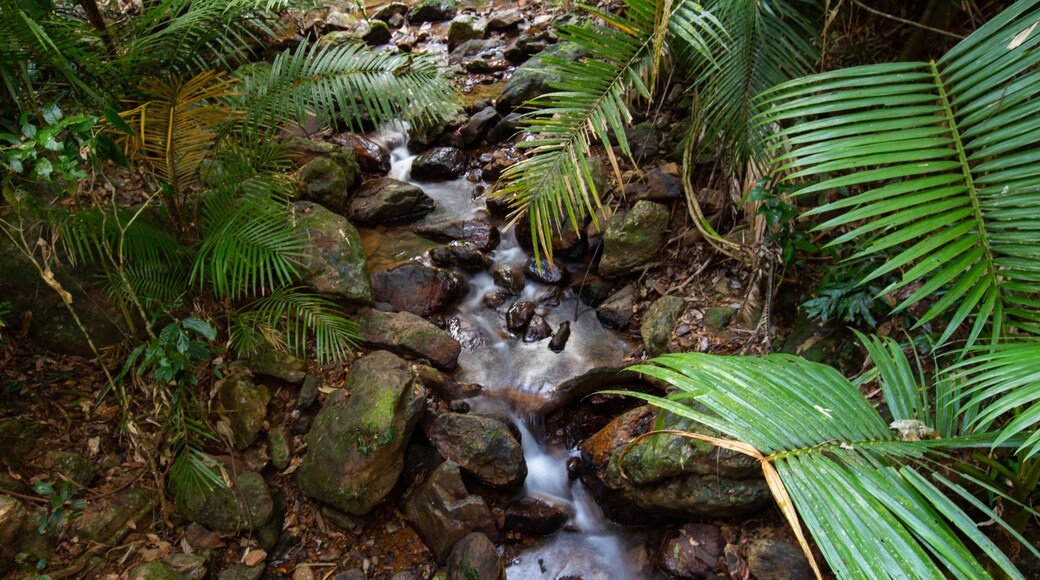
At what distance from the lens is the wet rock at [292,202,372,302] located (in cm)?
320

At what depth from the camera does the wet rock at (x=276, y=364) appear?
9.61ft

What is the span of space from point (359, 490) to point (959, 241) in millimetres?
2361

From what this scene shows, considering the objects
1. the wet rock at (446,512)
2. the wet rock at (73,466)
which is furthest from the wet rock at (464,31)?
the wet rock at (73,466)

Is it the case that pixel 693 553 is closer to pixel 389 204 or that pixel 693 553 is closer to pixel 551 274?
pixel 551 274

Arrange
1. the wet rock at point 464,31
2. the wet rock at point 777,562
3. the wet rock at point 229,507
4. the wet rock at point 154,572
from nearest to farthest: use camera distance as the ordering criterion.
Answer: the wet rock at point 777,562 < the wet rock at point 154,572 < the wet rock at point 229,507 < the wet rock at point 464,31

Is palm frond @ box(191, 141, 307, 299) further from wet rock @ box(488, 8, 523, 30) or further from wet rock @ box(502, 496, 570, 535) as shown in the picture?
wet rock @ box(488, 8, 523, 30)

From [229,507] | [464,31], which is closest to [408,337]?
[229,507]

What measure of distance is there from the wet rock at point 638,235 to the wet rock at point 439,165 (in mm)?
1821

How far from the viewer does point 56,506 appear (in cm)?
221

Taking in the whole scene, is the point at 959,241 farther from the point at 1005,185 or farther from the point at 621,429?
the point at 621,429

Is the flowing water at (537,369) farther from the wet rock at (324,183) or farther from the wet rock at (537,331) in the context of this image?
the wet rock at (324,183)

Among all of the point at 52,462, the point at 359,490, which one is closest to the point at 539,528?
the point at 359,490

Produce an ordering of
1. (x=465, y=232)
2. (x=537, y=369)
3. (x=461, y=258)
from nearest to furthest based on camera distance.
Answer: (x=537, y=369)
(x=461, y=258)
(x=465, y=232)

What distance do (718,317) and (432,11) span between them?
6.09m
